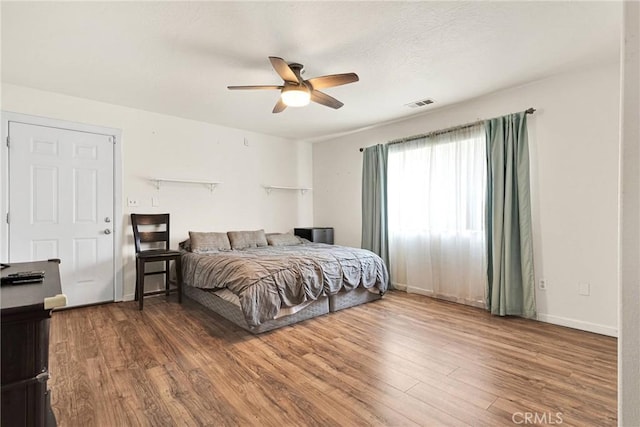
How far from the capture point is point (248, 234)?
4547 mm

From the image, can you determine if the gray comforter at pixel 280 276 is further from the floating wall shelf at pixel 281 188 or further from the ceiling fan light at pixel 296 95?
the floating wall shelf at pixel 281 188

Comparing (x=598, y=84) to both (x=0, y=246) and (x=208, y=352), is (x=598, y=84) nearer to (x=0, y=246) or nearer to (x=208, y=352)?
(x=208, y=352)

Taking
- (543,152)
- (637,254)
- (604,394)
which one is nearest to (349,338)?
(604,394)

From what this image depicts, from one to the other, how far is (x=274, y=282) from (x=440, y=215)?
2339 mm

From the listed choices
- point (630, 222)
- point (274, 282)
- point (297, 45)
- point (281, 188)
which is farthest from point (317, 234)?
point (630, 222)

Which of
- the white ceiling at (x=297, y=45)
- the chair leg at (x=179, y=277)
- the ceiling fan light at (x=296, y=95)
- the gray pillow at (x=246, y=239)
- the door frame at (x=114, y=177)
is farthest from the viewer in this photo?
the gray pillow at (x=246, y=239)

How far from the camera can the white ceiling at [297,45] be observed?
198cm

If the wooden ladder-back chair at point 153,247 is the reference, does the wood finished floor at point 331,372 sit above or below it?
below

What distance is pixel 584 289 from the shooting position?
283cm

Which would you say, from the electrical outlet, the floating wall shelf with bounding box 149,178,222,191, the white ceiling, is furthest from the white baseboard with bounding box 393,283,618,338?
the floating wall shelf with bounding box 149,178,222,191

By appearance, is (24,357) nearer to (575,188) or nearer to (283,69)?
(283,69)

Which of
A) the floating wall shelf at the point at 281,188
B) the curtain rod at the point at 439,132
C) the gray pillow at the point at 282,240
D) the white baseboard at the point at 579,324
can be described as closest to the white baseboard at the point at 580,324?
the white baseboard at the point at 579,324

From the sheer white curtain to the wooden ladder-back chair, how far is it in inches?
118

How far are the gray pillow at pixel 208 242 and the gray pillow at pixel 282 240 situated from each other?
70 centimetres
